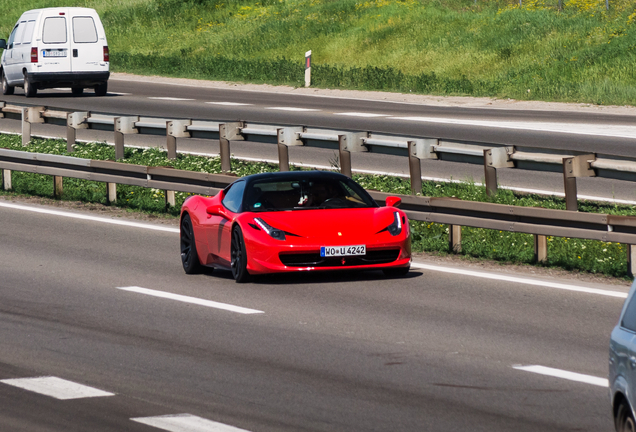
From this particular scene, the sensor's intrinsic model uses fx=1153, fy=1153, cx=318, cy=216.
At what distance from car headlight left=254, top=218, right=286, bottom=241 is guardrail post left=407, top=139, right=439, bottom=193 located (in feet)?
14.0

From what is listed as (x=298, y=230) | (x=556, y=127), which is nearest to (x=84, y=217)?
(x=298, y=230)

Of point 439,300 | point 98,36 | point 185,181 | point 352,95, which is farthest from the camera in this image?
point 352,95

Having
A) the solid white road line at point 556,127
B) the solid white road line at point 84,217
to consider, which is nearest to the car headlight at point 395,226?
the solid white road line at point 84,217

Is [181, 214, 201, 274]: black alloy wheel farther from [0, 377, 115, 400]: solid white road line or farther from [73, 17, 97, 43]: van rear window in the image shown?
[73, 17, 97, 43]: van rear window

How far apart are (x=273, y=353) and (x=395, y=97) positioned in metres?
27.1

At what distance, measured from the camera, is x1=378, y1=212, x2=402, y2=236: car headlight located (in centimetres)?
1097

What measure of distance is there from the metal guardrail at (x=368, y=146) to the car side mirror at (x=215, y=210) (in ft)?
12.3

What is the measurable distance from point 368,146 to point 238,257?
5.24 meters

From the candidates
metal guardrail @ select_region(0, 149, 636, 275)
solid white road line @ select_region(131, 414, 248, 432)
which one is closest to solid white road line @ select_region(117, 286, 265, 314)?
solid white road line @ select_region(131, 414, 248, 432)

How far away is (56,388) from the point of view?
22.7 ft

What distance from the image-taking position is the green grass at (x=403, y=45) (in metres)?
36.0

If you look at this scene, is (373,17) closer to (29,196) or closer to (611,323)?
(29,196)

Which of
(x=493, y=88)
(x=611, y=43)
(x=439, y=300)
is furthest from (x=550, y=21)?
(x=439, y=300)

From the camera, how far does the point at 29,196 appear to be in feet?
61.0
